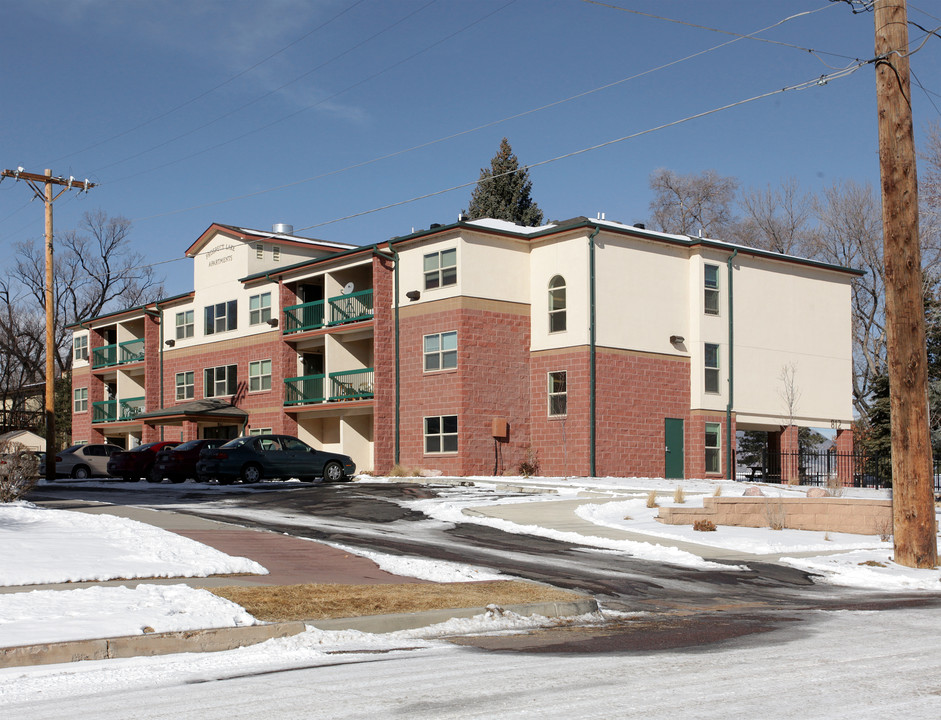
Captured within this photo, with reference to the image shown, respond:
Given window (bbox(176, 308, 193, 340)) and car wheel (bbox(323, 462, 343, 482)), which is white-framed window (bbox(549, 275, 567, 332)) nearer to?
car wheel (bbox(323, 462, 343, 482))

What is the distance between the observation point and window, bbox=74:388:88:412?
61.8 metres

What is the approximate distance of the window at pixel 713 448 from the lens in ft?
124

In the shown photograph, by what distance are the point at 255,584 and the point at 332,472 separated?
875 inches

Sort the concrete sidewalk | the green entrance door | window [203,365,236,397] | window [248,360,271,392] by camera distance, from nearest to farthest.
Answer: the concrete sidewalk < the green entrance door < window [248,360,271,392] < window [203,365,236,397]

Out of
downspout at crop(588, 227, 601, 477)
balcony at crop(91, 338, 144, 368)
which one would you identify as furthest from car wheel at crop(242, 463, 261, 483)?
balcony at crop(91, 338, 144, 368)

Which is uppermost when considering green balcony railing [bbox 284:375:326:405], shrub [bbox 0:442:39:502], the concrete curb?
green balcony railing [bbox 284:375:326:405]

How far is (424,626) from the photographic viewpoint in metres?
10.5

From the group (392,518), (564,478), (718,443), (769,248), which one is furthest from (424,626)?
(769,248)

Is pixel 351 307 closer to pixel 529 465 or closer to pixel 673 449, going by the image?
pixel 529 465

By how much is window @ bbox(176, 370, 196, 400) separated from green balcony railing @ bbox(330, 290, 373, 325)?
1316cm

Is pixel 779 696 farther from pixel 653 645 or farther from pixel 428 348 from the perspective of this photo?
pixel 428 348

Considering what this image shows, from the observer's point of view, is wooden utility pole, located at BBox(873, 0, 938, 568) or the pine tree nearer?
wooden utility pole, located at BBox(873, 0, 938, 568)

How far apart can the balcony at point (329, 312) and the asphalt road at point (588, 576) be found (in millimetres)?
14536

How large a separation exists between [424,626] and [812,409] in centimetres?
3332
